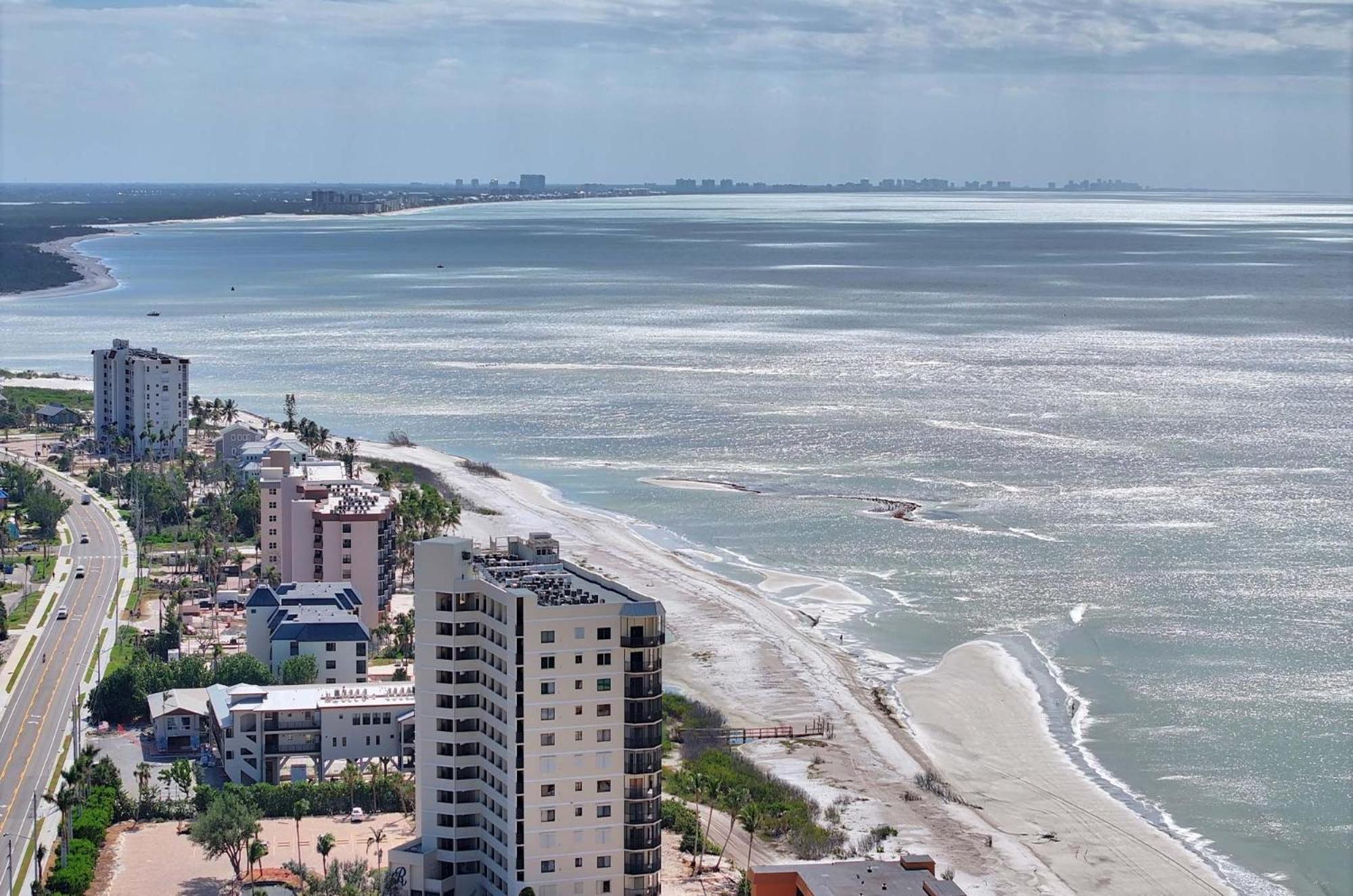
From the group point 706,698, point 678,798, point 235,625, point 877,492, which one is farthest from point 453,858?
point 877,492

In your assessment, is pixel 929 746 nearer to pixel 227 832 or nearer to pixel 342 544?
pixel 227 832

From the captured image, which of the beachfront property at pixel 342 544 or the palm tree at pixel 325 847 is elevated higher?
the beachfront property at pixel 342 544

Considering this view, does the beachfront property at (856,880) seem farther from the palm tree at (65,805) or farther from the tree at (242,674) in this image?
the tree at (242,674)

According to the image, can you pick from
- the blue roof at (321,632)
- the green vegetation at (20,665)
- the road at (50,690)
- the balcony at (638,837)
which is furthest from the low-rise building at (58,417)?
the balcony at (638,837)

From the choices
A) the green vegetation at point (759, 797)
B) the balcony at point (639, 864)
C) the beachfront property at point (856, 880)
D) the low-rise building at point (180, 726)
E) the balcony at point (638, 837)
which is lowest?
the low-rise building at point (180, 726)

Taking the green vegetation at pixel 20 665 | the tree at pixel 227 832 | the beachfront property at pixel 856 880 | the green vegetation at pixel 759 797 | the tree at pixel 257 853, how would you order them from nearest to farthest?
the beachfront property at pixel 856 880
the tree at pixel 257 853
the tree at pixel 227 832
the green vegetation at pixel 759 797
the green vegetation at pixel 20 665

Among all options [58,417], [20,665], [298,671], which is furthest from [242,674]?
[58,417]

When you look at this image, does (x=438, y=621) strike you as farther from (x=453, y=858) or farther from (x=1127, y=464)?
(x=1127, y=464)
